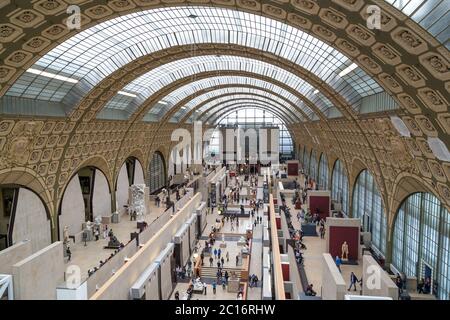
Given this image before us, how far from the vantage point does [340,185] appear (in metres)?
42.7

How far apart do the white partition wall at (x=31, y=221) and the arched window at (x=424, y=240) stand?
24929 millimetres

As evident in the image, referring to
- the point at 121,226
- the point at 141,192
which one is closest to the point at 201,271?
the point at 121,226

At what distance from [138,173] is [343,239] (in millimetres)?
28797

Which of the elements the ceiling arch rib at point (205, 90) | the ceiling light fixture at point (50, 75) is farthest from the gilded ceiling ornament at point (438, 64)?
the ceiling arch rib at point (205, 90)

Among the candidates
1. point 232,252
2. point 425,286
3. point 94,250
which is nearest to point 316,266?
point 425,286

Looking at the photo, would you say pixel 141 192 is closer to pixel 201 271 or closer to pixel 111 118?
pixel 111 118

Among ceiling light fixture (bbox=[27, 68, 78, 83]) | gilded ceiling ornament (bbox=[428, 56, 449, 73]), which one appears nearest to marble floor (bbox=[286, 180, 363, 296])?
gilded ceiling ornament (bbox=[428, 56, 449, 73])

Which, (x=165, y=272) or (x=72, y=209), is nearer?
(x=165, y=272)

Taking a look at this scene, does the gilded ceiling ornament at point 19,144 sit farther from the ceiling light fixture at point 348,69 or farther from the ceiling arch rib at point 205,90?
the ceiling arch rib at point 205,90

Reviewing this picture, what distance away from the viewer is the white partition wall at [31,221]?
25.8 meters

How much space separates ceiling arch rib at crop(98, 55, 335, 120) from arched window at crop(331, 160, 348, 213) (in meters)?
9.77

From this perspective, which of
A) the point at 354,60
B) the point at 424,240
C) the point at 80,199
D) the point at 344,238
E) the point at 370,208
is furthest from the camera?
the point at 80,199

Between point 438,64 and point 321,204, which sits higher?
point 438,64

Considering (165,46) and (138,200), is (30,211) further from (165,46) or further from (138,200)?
(165,46)
